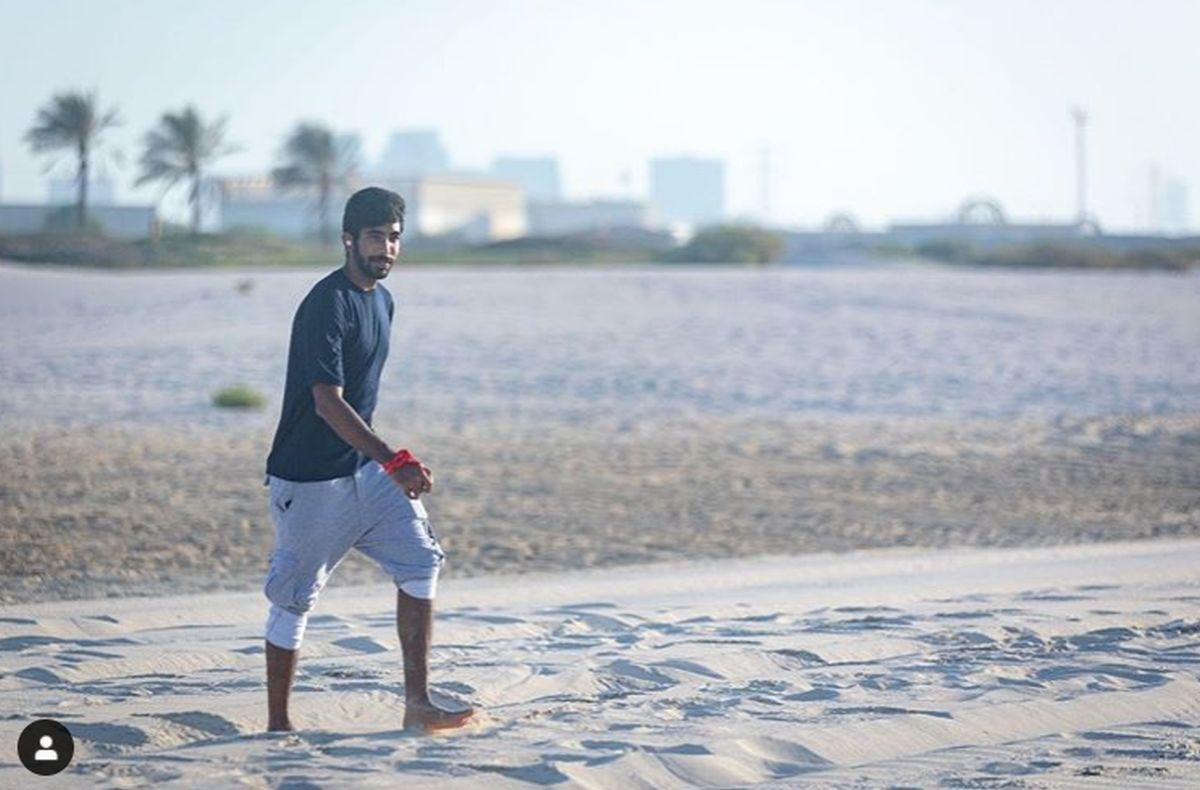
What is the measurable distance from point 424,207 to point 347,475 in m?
69.2

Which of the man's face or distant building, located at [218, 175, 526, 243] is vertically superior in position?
distant building, located at [218, 175, 526, 243]

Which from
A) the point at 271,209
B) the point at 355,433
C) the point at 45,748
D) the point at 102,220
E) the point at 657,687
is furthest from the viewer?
the point at 271,209

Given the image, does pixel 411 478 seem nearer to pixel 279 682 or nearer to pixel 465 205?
pixel 279 682

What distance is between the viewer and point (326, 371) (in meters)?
6.20

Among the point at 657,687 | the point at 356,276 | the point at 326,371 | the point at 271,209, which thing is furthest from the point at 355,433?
the point at 271,209

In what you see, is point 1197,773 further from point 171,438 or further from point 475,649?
point 171,438

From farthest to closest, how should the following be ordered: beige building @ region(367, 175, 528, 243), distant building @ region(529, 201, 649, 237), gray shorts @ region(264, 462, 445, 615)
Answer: distant building @ region(529, 201, 649, 237), beige building @ region(367, 175, 528, 243), gray shorts @ region(264, 462, 445, 615)

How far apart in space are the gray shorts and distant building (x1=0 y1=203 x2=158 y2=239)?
25060mm

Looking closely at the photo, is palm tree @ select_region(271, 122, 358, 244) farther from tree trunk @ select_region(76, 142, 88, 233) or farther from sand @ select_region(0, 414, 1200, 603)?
sand @ select_region(0, 414, 1200, 603)

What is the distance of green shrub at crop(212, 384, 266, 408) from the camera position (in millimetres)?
20000

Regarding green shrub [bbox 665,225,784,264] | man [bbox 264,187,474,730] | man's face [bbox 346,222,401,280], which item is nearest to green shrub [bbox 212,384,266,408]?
man [bbox 264,187,474,730]

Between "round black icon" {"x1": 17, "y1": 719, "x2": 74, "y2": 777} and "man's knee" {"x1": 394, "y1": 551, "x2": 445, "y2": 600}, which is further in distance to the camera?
"man's knee" {"x1": 394, "y1": 551, "x2": 445, "y2": 600}

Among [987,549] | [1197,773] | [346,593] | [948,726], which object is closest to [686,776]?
[948,726]

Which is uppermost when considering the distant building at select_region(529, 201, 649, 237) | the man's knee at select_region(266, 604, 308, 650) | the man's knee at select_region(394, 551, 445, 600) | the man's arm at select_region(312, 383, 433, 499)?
the distant building at select_region(529, 201, 649, 237)
